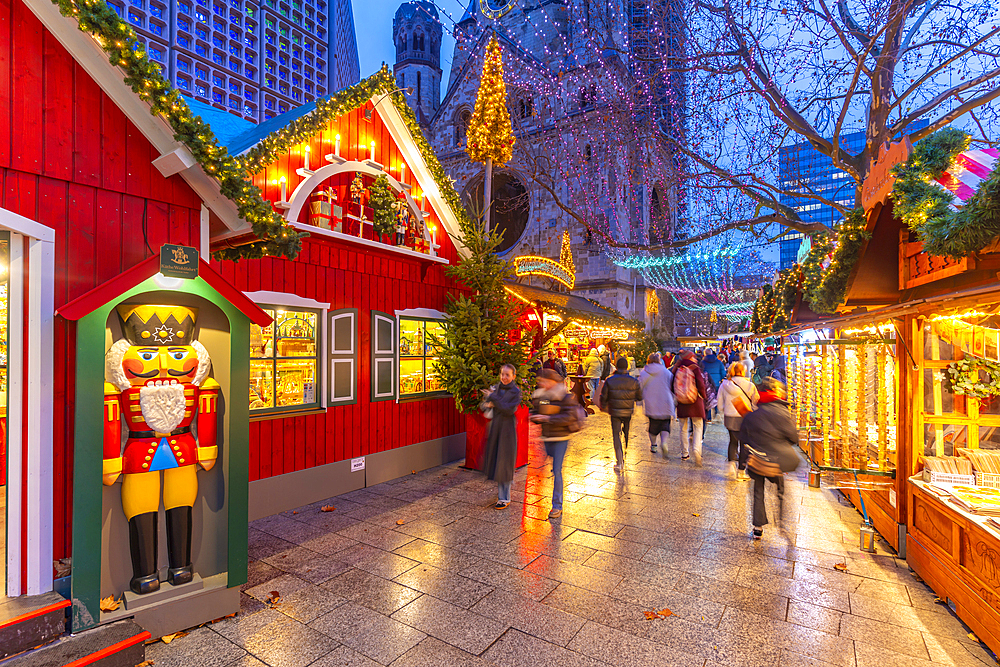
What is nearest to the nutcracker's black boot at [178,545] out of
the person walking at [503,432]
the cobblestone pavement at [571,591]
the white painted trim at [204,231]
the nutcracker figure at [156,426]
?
the nutcracker figure at [156,426]

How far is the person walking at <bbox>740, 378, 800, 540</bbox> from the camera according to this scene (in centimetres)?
501

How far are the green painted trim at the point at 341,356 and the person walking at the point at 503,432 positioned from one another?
7.01ft

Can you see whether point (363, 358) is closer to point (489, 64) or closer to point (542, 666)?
point (542, 666)

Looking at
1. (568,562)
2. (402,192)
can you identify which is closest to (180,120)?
(402,192)

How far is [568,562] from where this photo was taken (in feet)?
15.3

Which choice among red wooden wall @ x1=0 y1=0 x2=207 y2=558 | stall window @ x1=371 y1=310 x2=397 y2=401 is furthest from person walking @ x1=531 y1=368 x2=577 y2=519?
red wooden wall @ x1=0 y1=0 x2=207 y2=558

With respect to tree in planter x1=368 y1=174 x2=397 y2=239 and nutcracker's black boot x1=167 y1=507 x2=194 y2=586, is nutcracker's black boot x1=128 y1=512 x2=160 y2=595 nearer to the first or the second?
nutcracker's black boot x1=167 y1=507 x2=194 y2=586

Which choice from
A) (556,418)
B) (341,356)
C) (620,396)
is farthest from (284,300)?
(620,396)

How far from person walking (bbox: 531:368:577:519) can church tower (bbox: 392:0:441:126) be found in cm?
3813

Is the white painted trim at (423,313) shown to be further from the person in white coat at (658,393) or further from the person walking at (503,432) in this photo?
the person in white coat at (658,393)

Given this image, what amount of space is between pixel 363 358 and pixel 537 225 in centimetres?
2241

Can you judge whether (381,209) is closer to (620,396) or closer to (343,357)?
(343,357)

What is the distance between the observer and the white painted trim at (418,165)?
760cm

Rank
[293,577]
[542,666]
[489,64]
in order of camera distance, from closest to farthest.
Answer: [542,666] < [293,577] < [489,64]
